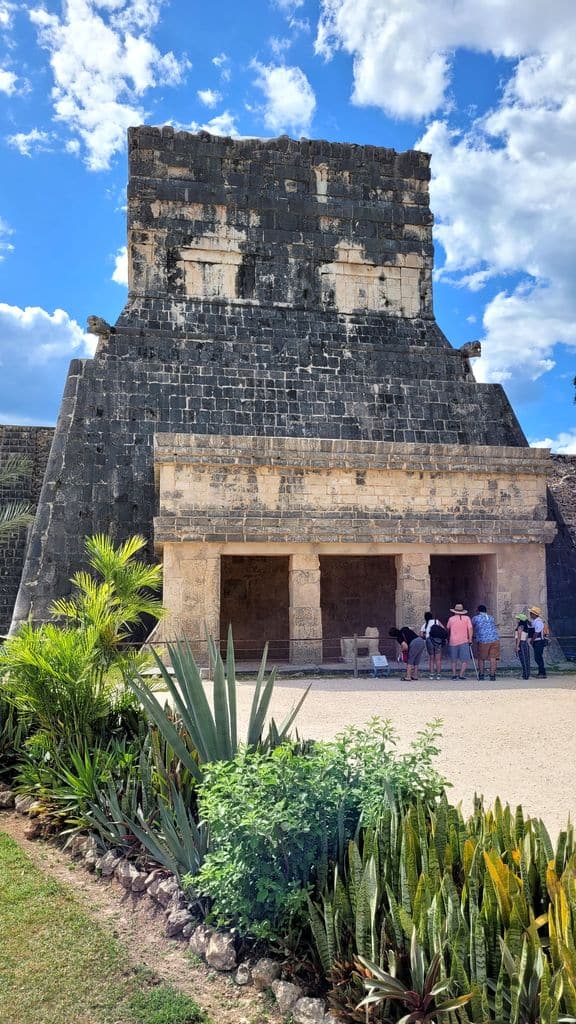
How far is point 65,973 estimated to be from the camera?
4059 millimetres

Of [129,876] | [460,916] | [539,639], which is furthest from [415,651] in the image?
[460,916]

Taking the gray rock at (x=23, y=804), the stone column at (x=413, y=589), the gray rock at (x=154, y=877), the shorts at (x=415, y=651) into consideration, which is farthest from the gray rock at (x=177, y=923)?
the stone column at (x=413, y=589)

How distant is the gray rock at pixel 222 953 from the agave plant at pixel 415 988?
1037mm

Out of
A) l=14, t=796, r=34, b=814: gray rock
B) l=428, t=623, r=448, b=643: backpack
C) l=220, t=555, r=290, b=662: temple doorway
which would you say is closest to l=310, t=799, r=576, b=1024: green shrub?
l=14, t=796, r=34, b=814: gray rock

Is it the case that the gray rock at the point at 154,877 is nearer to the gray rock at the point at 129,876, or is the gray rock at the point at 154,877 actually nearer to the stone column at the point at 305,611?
the gray rock at the point at 129,876

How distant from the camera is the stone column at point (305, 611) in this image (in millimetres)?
12977

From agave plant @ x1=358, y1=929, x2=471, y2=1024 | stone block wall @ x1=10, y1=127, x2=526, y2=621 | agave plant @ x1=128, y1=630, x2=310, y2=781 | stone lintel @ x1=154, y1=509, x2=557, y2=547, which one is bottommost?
agave plant @ x1=358, y1=929, x2=471, y2=1024

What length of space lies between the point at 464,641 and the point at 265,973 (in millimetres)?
9211

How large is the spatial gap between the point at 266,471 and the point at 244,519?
0.95 meters

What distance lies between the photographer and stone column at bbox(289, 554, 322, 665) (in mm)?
12977

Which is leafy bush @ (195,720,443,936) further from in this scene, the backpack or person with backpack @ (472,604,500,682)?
person with backpack @ (472,604,500,682)

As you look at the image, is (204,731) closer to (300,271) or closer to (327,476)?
(327,476)

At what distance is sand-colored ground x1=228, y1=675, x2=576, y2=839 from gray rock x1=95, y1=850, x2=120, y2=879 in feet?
8.13

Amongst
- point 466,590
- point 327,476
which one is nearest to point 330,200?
point 327,476
